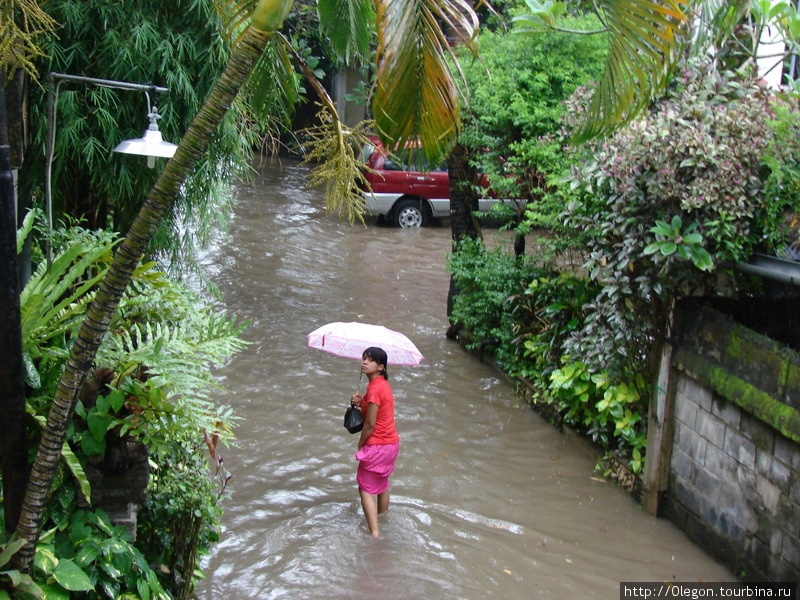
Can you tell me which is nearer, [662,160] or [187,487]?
[187,487]

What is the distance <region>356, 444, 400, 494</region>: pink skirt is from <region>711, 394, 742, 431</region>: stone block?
7.84 feet

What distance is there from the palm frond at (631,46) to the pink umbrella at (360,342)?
2653 mm

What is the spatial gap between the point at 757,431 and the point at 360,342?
116 inches

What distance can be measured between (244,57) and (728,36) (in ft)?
16.8

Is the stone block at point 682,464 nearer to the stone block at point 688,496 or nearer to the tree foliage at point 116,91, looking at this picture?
the stone block at point 688,496

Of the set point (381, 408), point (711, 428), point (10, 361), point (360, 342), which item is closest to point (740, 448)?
point (711, 428)

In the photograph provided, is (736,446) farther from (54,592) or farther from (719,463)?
(54,592)

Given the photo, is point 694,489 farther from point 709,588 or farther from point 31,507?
point 31,507

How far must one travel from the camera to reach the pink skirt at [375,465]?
6082 mm

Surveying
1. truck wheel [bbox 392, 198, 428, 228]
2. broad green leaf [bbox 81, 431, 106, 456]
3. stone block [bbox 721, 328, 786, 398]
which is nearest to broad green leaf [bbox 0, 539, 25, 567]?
broad green leaf [bbox 81, 431, 106, 456]

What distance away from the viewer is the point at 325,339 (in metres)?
6.49

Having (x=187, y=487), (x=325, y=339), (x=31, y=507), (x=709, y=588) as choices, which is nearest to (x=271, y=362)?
(x=325, y=339)

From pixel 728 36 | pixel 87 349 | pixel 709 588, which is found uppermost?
pixel 728 36

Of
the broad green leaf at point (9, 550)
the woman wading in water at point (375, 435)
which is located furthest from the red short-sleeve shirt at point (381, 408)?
the broad green leaf at point (9, 550)
